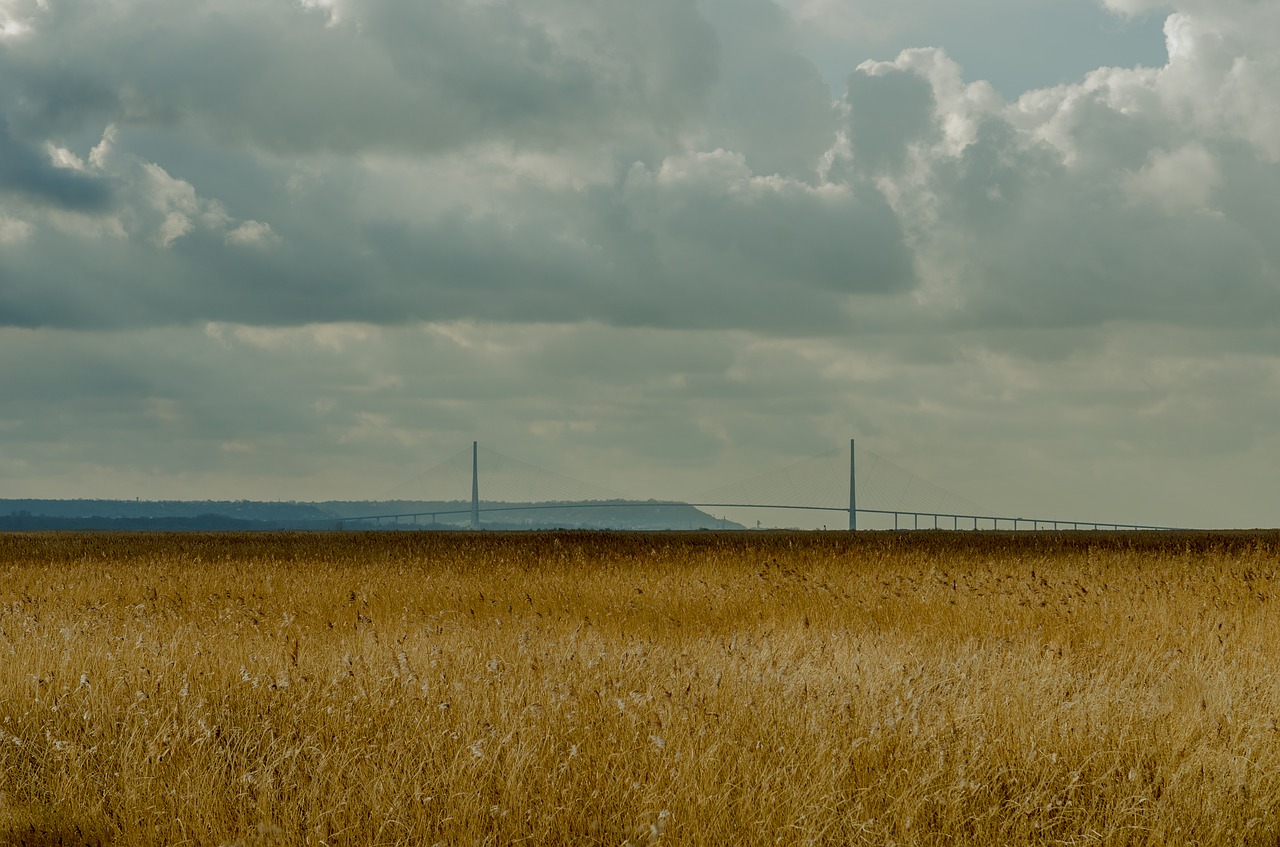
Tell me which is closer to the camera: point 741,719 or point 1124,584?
point 741,719

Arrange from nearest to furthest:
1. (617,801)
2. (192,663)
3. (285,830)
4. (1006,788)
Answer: (285,830) < (617,801) < (1006,788) < (192,663)

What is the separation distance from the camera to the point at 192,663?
870cm

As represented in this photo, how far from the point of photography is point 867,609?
13.7m

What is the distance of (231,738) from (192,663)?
7.77 feet

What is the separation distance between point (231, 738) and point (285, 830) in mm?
1627

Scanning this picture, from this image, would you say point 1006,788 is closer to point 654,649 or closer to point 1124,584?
point 654,649

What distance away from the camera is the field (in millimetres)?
5391

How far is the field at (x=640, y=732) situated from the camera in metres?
5.39

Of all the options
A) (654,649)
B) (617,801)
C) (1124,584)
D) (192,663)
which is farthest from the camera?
(1124,584)

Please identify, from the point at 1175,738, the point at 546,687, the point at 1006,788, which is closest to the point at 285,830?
the point at 546,687

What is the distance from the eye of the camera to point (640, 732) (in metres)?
6.51

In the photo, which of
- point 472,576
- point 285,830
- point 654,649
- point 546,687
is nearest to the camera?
point 285,830

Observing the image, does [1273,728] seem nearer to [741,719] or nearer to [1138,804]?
[1138,804]


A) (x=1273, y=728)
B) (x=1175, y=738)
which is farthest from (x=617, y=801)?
(x=1273, y=728)
